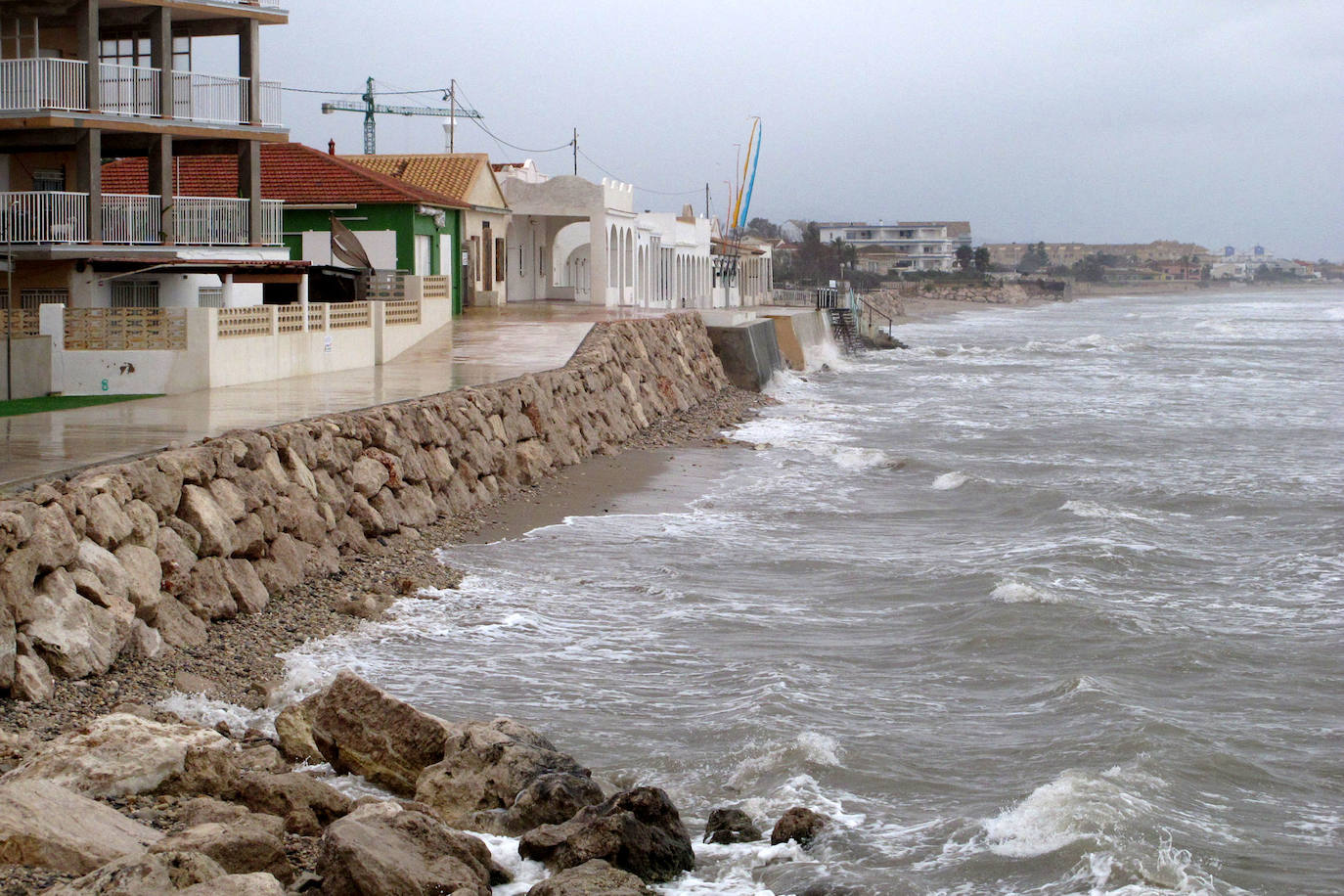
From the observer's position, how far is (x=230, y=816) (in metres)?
7.76

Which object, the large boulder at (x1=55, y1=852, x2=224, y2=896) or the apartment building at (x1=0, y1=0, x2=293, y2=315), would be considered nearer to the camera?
the large boulder at (x1=55, y1=852, x2=224, y2=896)

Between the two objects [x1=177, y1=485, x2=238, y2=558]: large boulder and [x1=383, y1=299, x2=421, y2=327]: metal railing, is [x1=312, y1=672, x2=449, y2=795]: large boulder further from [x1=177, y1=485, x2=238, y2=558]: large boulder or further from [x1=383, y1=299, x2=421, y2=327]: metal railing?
[x1=383, y1=299, x2=421, y2=327]: metal railing

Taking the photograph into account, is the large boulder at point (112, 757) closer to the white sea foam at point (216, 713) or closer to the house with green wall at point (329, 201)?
the white sea foam at point (216, 713)

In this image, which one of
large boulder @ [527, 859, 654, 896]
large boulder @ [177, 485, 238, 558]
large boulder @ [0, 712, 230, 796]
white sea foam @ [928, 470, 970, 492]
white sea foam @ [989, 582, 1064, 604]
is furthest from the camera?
white sea foam @ [928, 470, 970, 492]

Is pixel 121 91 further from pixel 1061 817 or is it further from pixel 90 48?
pixel 1061 817

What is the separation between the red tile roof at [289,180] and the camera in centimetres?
3594

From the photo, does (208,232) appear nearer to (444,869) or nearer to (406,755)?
(406,755)

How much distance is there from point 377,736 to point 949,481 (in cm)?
1502

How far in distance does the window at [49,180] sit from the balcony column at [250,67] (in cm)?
381

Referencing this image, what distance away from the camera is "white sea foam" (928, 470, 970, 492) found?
22491 millimetres

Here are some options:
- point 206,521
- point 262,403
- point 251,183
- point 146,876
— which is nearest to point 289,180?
point 251,183

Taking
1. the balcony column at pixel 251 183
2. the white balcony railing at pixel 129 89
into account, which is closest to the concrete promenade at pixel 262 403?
the balcony column at pixel 251 183

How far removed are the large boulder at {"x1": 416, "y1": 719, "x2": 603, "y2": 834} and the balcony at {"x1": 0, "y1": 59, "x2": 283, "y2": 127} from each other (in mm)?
21241

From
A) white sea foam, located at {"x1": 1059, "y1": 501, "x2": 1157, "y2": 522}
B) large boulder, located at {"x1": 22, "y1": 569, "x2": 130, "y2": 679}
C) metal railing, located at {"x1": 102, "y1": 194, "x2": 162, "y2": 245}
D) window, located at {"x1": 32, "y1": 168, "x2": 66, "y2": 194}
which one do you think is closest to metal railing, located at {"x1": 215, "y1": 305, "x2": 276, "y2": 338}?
metal railing, located at {"x1": 102, "y1": 194, "x2": 162, "y2": 245}
